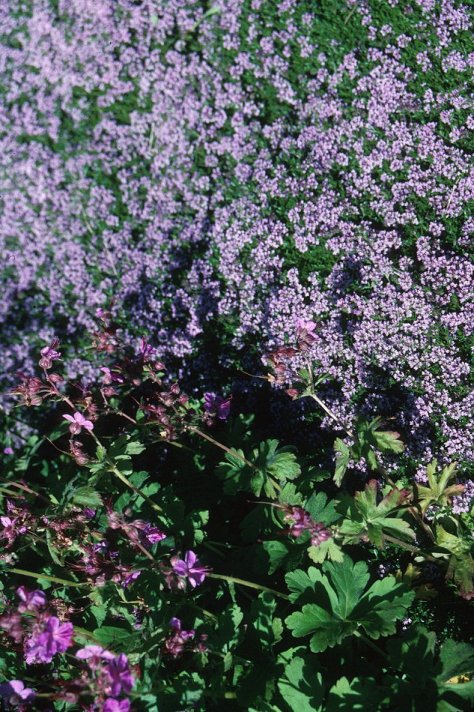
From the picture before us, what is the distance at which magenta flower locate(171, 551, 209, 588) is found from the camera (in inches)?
85.0

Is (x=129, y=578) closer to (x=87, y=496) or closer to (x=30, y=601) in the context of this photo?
(x=87, y=496)

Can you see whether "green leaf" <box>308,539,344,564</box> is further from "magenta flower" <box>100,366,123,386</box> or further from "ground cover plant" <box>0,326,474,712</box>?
"magenta flower" <box>100,366,123,386</box>

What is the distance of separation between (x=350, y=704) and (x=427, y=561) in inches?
30.7

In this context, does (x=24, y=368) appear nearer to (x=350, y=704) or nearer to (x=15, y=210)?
(x=15, y=210)

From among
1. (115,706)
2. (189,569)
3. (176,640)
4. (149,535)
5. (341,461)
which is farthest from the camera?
(341,461)

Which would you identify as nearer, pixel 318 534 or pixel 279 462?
pixel 318 534

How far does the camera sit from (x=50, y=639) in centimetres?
197

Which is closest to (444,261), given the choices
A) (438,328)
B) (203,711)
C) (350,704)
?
(438,328)

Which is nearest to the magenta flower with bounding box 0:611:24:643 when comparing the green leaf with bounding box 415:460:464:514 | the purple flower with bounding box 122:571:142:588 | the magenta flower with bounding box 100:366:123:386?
the purple flower with bounding box 122:571:142:588

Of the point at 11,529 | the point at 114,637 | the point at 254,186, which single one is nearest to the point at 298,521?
the point at 114,637

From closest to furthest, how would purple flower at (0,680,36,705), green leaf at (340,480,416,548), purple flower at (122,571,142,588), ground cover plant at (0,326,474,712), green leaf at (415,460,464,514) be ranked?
purple flower at (0,680,36,705) < ground cover plant at (0,326,474,712) < purple flower at (122,571,142,588) < green leaf at (340,480,416,548) < green leaf at (415,460,464,514)

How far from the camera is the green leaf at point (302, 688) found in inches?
89.4

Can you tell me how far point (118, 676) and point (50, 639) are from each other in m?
0.22

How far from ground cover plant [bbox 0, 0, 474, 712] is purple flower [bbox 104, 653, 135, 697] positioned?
0.06 ft
